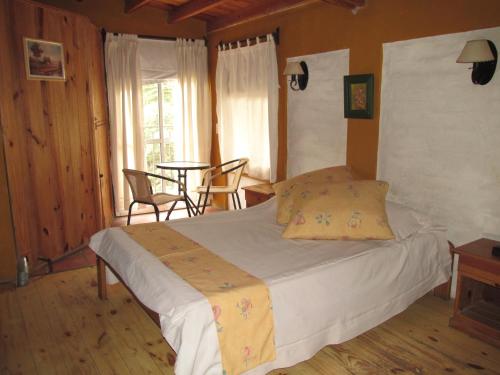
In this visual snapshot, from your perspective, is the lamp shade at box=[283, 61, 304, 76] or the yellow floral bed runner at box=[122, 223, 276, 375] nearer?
the yellow floral bed runner at box=[122, 223, 276, 375]

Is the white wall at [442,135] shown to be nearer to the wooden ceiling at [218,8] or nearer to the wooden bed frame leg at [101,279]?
the wooden ceiling at [218,8]

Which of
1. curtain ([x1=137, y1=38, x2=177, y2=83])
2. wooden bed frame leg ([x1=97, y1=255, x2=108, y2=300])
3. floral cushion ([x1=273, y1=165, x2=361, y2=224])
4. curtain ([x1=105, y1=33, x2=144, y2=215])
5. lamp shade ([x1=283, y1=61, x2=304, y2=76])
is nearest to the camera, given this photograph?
wooden bed frame leg ([x1=97, y1=255, x2=108, y2=300])

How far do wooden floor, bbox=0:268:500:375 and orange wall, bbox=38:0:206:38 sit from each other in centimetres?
320

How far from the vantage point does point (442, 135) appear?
287cm

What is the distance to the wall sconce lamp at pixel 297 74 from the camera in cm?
374

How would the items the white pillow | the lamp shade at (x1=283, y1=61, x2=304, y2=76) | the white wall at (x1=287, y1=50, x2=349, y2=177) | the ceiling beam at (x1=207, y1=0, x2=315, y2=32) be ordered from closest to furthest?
the white pillow, the white wall at (x1=287, y1=50, x2=349, y2=177), the lamp shade at (x1=283, y1=61, x2=304, y2=76), the ceiling beam at (x1=207, y1=0, x2=315, y2=32)

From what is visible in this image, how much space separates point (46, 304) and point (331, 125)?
8.65 feet

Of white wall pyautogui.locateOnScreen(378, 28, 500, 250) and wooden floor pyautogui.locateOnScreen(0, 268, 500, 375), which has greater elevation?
white wall pyautogui.locateOnScreen(378, 28, 500, 250)

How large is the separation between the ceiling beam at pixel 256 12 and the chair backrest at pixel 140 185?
6.56 feet

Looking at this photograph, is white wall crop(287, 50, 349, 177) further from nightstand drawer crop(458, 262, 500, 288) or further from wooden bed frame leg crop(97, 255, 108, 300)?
wooden bed frame leg crop(97, 255, 108, 300)

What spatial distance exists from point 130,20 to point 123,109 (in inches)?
41.0

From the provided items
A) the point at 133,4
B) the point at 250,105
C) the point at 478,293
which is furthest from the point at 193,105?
the point at 478,293

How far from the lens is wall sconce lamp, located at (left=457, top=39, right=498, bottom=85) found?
241 cm

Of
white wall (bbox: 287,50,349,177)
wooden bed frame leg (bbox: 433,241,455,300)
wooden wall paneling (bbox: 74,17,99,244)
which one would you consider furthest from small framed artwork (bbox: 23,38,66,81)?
wooden bed frame leg (bbox: 433,241,455,300)
